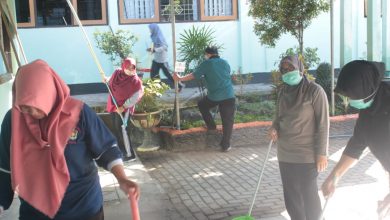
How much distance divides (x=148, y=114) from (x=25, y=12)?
633 cm

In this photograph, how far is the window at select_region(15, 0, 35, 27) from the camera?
12461 millimetres

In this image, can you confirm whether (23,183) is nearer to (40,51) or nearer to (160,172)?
(160,172)

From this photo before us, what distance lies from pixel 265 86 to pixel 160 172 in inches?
279

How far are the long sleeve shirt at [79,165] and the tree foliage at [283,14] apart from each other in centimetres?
688

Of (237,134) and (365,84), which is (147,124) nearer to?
(237,134)

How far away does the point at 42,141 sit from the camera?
2643 millimetres

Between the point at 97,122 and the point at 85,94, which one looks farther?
the point at 85,94

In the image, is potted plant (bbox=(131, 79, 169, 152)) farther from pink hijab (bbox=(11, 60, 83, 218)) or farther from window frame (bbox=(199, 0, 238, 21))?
window frame (bbox=(199, 0, 238, 21))

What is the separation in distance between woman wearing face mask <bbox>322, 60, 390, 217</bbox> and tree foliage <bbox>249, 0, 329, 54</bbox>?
6.08m

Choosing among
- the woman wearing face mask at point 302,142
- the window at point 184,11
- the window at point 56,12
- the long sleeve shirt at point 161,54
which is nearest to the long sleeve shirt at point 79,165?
the woman wearing face mask at point 302,142

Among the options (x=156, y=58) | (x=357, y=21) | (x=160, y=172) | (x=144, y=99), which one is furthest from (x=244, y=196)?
(x=357, y=21)

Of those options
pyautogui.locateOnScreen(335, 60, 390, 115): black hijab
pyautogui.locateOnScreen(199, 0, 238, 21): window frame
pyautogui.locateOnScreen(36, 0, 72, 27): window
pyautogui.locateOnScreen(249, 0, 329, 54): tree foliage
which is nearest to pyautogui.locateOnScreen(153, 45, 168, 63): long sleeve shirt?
pyautogui.locateOnScreen(199, 0, 238, 21): window frame

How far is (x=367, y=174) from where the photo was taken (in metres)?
6.41

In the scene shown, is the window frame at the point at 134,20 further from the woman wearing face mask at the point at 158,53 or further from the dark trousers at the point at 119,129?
the dark trousers at the point at 119,129
